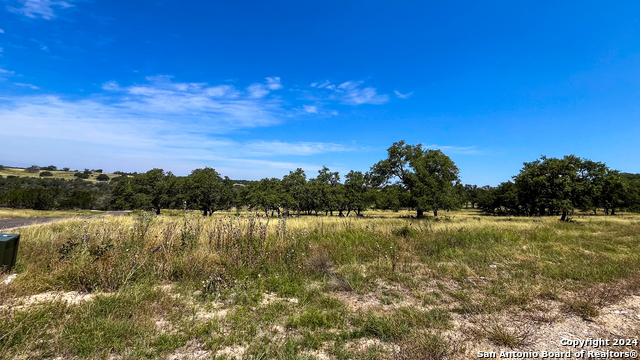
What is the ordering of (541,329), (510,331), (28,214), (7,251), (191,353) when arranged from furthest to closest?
1. (28,214)
2. (7,251)
3. (541,329)
4. (510,331)
5. (191,353)

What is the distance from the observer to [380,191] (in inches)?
1407

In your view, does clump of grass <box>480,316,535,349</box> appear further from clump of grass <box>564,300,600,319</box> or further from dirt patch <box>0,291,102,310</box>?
dirt patch <box>0,291,102,310</box>

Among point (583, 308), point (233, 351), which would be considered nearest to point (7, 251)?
point (233, 351)

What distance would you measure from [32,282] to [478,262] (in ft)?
31.0

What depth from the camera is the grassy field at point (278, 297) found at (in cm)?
295

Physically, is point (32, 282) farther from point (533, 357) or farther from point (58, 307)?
point (533, 357)

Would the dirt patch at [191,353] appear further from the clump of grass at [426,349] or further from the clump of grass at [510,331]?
the clump of grass at [510,331]

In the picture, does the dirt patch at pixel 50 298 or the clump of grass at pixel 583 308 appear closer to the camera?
the dirt patch at pixel 50 298

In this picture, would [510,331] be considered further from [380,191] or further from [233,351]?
[380,191]

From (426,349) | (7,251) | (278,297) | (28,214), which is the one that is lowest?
(28,214)

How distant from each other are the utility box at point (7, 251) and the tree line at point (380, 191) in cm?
1294

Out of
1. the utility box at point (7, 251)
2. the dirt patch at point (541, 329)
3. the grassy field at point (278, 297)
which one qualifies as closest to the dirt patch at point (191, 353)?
the grassy field at point (278, 297)

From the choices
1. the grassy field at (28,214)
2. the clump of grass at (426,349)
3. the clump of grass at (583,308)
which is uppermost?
the clump of grass at (583,308)

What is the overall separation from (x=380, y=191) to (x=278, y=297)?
32617 mm
